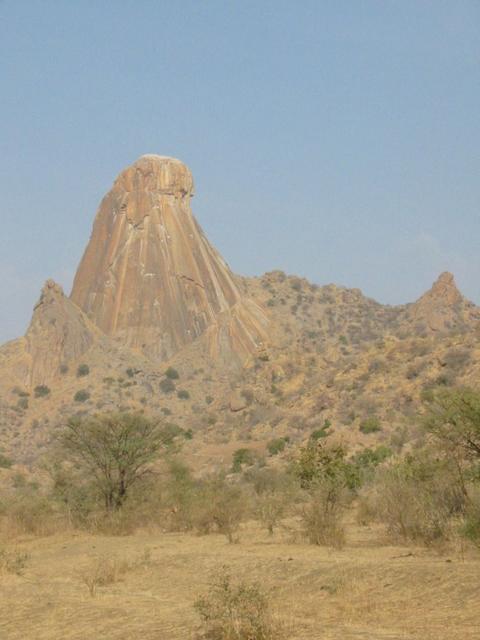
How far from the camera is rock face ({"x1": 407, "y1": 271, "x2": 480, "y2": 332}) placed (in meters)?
89.4

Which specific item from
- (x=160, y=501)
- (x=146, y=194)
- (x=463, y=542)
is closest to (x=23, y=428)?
(x=146, y=194)

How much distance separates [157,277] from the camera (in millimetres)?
102062

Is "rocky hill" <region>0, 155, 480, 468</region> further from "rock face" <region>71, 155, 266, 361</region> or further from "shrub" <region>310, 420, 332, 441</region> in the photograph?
"shrub" <region>310, 420, 332, 441</region>

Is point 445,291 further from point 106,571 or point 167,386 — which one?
point 106,571

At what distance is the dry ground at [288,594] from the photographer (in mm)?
10344

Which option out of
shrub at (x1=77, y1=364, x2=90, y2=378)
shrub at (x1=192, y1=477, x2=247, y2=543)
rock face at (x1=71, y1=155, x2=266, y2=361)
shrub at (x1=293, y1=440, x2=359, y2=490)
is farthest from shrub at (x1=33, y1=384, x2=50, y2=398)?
shrub at (x1=293, y1=440, x2=359, y2=490)

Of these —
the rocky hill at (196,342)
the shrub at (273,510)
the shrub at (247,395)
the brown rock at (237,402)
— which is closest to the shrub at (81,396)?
the rocky hill at (196,342)

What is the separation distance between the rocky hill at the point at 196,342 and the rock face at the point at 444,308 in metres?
0.22

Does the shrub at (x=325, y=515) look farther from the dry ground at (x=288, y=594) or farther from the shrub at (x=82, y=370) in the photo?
the shrub at (x=82, y=370)

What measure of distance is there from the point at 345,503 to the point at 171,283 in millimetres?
80526

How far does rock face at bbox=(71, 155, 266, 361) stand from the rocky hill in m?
0.17

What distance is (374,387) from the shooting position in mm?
55406

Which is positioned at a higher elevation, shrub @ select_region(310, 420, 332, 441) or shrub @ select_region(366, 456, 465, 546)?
shrub @ select_region(310, 420, 332, 441)

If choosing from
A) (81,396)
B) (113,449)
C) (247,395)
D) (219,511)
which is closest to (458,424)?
(219,511)
